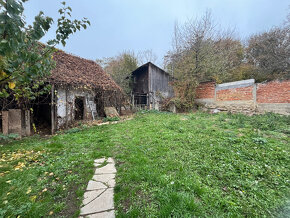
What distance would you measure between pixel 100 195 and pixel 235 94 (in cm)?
897

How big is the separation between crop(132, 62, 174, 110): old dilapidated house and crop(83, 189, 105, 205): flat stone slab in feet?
34.2

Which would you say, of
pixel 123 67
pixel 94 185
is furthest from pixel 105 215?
pixel 123 67

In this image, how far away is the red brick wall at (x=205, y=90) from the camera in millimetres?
8820

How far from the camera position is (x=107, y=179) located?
84.0 inches

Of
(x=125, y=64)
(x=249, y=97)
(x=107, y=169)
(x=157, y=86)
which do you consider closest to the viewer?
(x=107, y=169)

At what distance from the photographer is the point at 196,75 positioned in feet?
33.2

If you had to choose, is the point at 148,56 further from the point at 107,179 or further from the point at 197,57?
the point at 107,179

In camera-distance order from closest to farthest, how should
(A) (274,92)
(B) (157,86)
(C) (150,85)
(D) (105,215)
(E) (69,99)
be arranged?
(D) (105,215), (A) (274,92), (E) (69,99), (C) (150,85), (B) (157,86)

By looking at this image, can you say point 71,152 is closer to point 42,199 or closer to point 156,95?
point 42,199

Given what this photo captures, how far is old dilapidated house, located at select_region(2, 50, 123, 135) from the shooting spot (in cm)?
567

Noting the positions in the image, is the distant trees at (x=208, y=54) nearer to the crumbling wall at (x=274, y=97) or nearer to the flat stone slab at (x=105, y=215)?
the crumbling wall at (x=274, y=97)

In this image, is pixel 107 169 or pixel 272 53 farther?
pixel 272 53

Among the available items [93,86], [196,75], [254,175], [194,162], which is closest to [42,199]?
[194,162]

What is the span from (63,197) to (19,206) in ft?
1.54
